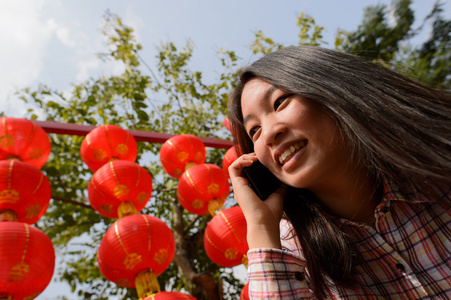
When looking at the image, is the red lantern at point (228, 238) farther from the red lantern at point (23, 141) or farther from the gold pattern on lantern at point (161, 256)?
the red lantern at point (23, 141)

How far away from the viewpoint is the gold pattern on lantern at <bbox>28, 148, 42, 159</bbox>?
9.26ft

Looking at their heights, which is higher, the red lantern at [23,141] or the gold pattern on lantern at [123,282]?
the red lantern at [23,141]

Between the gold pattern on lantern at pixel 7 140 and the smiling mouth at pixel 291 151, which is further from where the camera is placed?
the gold pattern on lantern at pixel 7 140

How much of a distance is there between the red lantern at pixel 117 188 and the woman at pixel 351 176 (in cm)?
152

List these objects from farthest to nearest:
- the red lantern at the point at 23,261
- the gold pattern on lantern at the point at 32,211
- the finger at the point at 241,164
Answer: the gold pattern on lantern at the point at 32,211, the red lantern at the point at 23,261, the finger at the point at 241,164

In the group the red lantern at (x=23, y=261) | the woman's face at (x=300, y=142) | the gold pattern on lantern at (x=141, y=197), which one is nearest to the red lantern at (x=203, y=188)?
the gold pattern on lantern at (x=141, y=197)

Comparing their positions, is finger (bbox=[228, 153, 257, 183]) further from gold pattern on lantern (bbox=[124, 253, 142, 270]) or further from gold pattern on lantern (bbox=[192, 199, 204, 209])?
gold pattern on lantern (bbox=[192, 199, 204, 209])

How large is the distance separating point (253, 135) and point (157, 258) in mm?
1266

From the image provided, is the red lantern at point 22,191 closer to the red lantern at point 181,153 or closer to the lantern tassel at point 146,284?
the lantern tassel at point 146,284

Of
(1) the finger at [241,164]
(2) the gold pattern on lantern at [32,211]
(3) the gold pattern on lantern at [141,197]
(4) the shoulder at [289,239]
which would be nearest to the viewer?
(4) the shoulder at [289,239]

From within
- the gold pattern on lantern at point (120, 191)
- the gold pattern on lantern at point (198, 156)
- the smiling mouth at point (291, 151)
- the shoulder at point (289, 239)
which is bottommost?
the shoulder at point (289, 239)

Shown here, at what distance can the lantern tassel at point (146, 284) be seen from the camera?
2275 mm

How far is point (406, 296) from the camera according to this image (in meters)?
1.31

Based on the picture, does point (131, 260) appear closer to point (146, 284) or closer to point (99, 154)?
point (146, 284)
